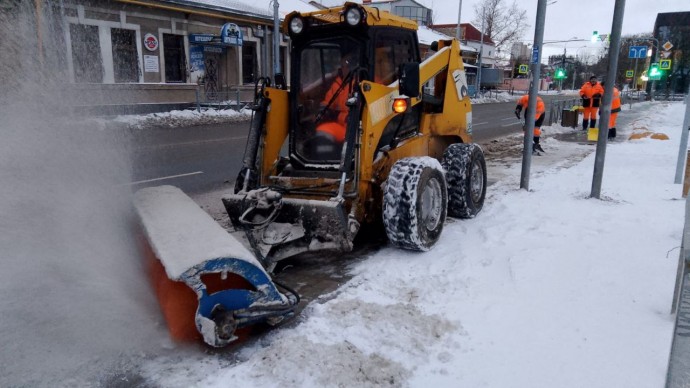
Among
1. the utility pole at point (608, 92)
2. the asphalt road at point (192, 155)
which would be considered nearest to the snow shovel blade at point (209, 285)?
the asphalt road at point (192, 155)

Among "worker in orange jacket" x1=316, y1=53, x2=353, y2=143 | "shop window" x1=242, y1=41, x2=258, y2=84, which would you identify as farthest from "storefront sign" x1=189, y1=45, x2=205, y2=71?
"worker in orange jacket" x1=316, y1=53, x2=353, y2=143

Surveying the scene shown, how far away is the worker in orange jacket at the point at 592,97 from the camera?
14.8 metres

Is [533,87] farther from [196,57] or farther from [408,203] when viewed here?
[196,57]

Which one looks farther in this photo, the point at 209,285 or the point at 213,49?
the point at 213,49

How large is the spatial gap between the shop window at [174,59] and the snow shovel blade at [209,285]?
839 inches

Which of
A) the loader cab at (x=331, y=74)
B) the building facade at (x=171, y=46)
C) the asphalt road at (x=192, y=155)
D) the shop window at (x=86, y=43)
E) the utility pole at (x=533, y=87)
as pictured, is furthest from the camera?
the building facade at (x=171, y=46)

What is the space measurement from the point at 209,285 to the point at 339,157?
2.32 metres

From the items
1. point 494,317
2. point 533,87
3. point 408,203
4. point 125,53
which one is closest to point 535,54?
point 533,87

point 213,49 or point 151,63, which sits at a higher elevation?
point 213,49

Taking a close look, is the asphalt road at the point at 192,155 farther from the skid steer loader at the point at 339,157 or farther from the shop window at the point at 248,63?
the shop window at the point at 248,63

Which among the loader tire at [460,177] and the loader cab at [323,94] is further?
the loader tire at [460,177]

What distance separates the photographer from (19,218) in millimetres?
4137

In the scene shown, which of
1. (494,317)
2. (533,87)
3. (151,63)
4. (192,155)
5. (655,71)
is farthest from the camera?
(655,71)

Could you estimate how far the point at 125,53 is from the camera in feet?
70.4
